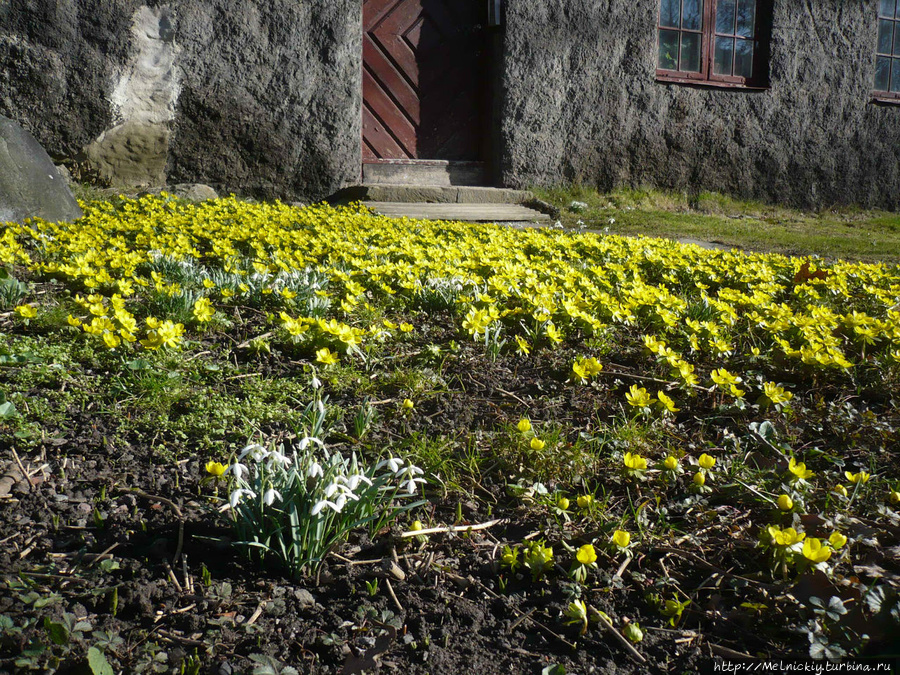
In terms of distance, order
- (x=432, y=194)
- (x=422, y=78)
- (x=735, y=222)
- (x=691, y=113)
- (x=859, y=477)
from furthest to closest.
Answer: (x=691, y=113)
(x=735, y=222)
(x=422, y=78)
(x=432, y=194)
(x=859, y=477)

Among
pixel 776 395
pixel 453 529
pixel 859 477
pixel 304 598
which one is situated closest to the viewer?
pixel 304 598

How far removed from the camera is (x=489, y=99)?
8078 mm

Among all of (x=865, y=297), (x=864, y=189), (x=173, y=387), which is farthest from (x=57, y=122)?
(x=864, y=189)

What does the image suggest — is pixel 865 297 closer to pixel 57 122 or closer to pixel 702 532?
pixel 702 532

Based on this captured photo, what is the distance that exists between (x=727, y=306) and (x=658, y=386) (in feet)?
2.89

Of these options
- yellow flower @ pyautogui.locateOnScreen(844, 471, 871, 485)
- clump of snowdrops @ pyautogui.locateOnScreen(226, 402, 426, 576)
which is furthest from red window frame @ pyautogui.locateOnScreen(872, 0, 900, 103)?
clump of snowdrops @ pyautogui.locateOnScreen(226, 402, 426, 576)

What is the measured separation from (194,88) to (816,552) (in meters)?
7.01

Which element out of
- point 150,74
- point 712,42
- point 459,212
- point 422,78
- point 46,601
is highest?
point 712,42

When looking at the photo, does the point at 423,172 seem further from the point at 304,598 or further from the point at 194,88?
the point at 304,598

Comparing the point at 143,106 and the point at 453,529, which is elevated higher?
the point at 143,106

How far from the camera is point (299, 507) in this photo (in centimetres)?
148

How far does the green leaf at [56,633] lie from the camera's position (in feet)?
3.89

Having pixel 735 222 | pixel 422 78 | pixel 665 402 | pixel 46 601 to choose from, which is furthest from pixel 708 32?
pixel 46 601

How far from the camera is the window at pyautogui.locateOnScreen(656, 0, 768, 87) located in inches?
351
